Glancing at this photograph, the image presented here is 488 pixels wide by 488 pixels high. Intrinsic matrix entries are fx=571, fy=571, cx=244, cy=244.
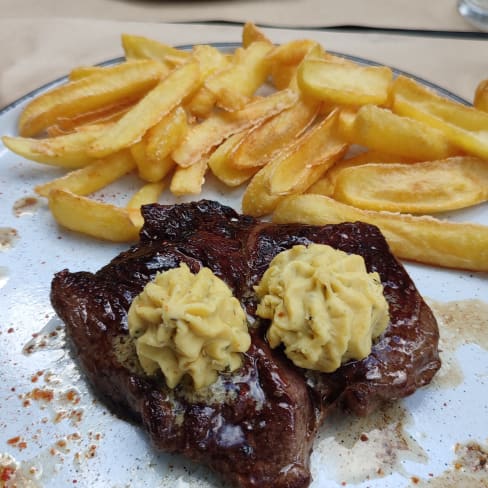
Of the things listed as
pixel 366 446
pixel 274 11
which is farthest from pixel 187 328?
pixel 274 11

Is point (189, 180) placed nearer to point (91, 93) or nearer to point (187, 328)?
point (91, 93)

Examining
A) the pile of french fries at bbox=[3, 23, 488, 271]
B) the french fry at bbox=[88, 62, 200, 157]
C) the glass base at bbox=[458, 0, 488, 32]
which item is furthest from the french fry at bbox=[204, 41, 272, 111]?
the glass base at bbox=[458, 0, 488, 32]

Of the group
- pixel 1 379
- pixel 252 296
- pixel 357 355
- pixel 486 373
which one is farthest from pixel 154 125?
pixel 486 373

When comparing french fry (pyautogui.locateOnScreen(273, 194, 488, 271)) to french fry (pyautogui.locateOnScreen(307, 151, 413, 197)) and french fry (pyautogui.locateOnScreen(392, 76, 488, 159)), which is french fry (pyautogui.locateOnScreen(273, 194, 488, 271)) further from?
french fry (pyautogui.locateOnScreen(392, 76, 488, 159))

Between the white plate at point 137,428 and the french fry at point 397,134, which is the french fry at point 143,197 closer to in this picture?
the white plate at point 137,428

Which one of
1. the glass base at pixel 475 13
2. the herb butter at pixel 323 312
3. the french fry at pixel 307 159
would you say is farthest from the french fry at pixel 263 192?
the glass base at pixel 475 13

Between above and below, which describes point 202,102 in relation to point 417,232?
above

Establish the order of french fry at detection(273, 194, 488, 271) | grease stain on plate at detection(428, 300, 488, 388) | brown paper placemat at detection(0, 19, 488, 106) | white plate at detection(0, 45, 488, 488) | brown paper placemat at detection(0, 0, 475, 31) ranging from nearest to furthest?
white plate at detection(0, 45, 488, 488)
grease stain on plate at detection(428, 300, 488, 388)
french fry at detection(273, 194, 488, 271)
brown paper placemat at detection(0, 19, 488, 106)
brown paper placemat at detection(0, 0, 475, 31)

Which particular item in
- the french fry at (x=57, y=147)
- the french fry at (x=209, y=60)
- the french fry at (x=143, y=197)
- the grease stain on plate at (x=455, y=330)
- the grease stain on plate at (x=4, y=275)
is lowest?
the grease stain on plate at (x=455, y=330)
